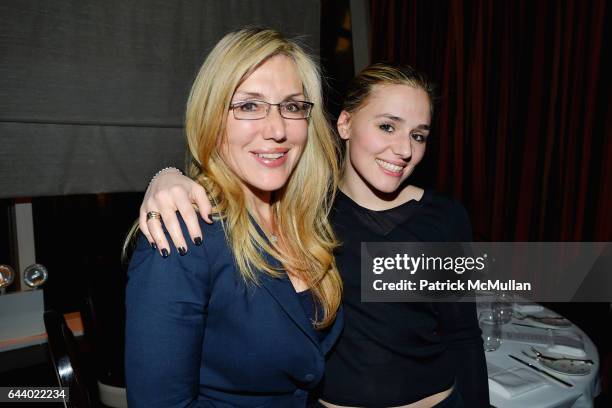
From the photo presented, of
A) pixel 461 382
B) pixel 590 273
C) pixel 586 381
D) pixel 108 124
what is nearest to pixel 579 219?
pixel 590 273

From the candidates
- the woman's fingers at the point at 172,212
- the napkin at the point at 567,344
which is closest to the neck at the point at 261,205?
the woman's fingers at the point at 172,212

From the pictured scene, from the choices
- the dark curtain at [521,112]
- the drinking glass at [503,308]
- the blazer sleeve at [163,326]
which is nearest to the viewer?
the blazer sleeve at [163,326]

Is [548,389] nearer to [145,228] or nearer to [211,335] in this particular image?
[211,335]

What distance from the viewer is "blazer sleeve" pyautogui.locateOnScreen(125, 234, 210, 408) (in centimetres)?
77

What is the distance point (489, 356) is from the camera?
5.28ft

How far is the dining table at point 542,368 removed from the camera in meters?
1.36

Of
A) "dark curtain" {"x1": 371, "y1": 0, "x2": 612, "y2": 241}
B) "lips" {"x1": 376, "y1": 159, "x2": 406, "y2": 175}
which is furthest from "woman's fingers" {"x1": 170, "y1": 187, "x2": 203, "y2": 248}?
"dark curtain" {"x1": 371, "y1": 0, "x2": 612, "y2": 241}

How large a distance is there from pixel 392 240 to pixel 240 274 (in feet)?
1.75

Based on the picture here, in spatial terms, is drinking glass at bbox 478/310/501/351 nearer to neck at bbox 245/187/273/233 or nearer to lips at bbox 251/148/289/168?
neck at bbox 245/187/273/233

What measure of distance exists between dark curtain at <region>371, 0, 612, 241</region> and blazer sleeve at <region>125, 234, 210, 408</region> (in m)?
2.22

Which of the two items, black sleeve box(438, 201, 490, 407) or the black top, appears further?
black sleeve box(438, 201, 490, 407)

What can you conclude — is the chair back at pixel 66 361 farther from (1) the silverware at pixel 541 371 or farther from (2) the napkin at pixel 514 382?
(1) the silverware at pixel 541 371

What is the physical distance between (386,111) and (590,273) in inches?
78.5

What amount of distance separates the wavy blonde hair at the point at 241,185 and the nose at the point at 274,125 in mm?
98
